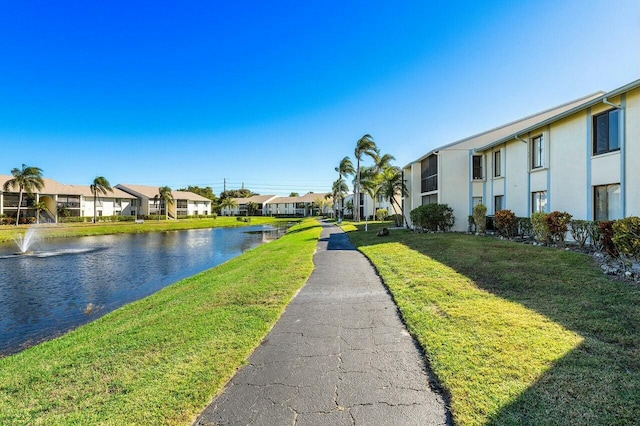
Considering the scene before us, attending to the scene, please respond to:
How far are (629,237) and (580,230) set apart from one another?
4.60m

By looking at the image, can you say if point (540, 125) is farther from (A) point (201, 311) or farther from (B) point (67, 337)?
(B) point (67, 337)

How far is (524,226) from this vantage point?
1526cm

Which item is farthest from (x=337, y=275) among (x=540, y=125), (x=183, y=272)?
(x=540, y=125)

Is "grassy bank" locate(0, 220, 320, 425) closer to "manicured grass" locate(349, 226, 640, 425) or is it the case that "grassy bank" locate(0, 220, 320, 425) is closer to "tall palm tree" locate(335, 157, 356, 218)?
"manicured grass" locate(349, 226, 640, 425)

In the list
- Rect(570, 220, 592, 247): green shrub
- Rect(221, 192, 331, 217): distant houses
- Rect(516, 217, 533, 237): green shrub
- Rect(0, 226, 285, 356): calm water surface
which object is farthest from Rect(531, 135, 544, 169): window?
Rect(221, 192, 331, 217): distant houses

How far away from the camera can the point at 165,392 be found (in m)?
3.68

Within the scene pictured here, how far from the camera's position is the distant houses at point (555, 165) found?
35.7 ft

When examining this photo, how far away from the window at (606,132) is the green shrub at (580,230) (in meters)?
2.70

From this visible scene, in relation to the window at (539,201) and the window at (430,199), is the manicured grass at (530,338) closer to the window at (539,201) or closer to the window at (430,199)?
the window at (539,201)

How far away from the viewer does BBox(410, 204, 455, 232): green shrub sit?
20750 mm

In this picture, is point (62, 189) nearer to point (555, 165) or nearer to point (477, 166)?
point (477, 166)

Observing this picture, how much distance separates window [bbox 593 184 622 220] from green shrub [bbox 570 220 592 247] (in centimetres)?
96

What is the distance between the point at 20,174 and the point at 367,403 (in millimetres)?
62253

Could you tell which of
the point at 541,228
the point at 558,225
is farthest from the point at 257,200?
the point at 558,225
